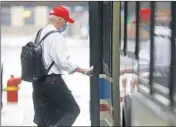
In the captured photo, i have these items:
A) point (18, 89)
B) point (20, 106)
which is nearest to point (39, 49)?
point (18, 89)

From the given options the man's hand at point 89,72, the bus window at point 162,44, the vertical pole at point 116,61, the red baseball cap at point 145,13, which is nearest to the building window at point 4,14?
the man's hand at point 89,72

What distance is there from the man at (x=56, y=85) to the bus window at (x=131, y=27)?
93cm

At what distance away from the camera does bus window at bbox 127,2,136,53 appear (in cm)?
308

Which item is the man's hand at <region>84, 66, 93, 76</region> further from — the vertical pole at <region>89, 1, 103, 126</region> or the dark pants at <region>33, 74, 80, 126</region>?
the dark pants at <region>33, 74, 80, 126</region>

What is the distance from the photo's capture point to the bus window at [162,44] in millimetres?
2262

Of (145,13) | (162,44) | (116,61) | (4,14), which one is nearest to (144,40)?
(145,13)

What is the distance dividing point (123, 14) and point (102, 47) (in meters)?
0.78

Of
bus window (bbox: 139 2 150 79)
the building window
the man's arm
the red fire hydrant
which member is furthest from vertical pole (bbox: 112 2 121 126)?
the red fire hydrant

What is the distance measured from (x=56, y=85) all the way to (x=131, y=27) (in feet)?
4.30

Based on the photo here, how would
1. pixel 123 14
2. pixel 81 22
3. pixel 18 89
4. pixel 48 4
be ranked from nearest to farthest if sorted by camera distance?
pixel 123 14 → pixel 48 4 → pixel 81 22 → pixel 18 89

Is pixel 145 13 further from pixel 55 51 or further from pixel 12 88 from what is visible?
pixel 12 88

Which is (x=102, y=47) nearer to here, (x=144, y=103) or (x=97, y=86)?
(x=97, y=86)

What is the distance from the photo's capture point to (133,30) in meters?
3.09

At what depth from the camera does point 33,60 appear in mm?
4105
